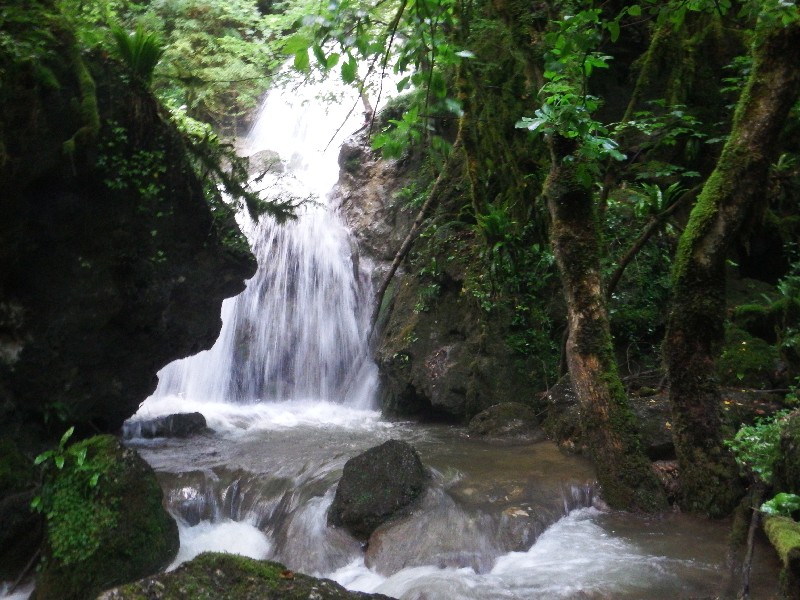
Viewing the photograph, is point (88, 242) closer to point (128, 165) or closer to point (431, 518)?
point (128, 165)

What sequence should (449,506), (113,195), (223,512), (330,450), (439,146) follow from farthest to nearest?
1. (330,450)
2. (113,195)
3. (223,512)
4. (449,506)
5. (439,146)

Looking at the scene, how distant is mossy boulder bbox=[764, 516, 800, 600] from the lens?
3.18m

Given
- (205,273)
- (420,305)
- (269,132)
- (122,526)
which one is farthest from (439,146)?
(269,132)

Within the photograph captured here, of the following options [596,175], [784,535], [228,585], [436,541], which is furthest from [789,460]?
[596,175]

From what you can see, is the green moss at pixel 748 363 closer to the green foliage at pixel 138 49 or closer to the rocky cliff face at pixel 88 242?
the rocky cliff face at pixel 88 242

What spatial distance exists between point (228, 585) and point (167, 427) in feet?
22.0

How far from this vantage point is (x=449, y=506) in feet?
18.7

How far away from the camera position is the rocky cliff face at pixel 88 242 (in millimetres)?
6148

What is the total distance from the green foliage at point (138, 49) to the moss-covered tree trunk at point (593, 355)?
14.8ft

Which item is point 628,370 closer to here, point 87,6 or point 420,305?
point 420,305

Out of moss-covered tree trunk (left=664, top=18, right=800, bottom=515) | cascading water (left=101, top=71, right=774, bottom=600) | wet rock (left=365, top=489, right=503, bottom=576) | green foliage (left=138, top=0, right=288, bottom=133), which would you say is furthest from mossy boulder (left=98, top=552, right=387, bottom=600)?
green foliage (left=138, top=0, right=288, bottom=133)

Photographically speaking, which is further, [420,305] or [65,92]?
[420,305]

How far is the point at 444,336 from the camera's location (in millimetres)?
10914

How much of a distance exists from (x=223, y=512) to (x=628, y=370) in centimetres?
564
